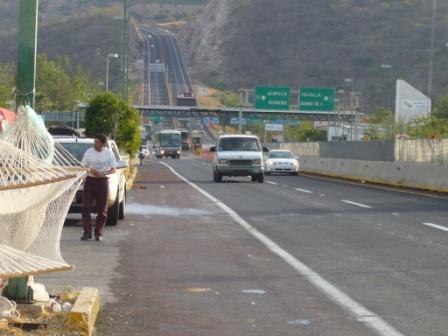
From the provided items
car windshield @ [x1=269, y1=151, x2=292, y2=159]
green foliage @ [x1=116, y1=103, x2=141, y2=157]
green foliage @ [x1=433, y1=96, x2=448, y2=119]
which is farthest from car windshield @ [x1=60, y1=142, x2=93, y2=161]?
green foliage @ [x1=433, y1=96, x2=448, y2=119]

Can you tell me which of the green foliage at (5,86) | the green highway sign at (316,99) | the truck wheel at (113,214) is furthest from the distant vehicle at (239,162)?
the green highway sign at (316,99)

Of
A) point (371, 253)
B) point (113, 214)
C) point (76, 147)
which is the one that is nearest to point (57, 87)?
point (76, 147)

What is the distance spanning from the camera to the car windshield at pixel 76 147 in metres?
22.0

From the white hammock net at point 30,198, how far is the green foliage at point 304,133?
393ft

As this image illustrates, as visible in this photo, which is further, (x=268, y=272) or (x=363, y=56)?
(x=363, y=56)

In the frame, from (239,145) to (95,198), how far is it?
27.0m

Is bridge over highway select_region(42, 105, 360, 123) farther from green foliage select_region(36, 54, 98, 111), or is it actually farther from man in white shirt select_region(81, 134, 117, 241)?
man in white shirt select_region(81, 134, 117, 241)

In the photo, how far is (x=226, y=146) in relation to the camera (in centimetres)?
4481

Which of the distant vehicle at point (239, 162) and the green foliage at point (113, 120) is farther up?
the green foliage at point (113, 120)

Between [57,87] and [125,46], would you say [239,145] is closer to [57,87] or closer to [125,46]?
[125,46]

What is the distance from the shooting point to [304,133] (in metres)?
134

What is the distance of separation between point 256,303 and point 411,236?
804 centimetres

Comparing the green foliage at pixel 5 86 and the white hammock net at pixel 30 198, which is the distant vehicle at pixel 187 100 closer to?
the green foliage at pixel 5 86

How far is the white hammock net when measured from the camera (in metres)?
8.22
